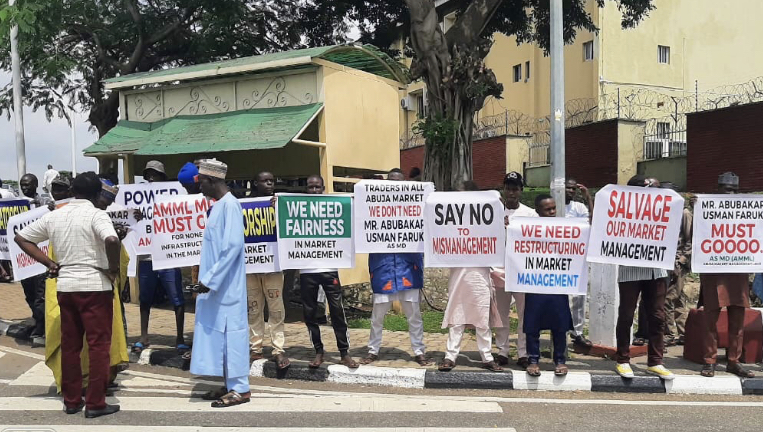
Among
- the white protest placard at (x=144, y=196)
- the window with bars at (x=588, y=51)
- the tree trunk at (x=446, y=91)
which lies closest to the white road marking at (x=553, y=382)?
the white protest placard at (x=144, y=196)

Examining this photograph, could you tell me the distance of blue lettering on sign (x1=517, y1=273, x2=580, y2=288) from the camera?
6145 mm

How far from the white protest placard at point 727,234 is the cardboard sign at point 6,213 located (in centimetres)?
785

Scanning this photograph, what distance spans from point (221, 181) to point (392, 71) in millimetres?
5769

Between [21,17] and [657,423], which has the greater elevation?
[21,17]

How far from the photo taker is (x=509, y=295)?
6.64 metres

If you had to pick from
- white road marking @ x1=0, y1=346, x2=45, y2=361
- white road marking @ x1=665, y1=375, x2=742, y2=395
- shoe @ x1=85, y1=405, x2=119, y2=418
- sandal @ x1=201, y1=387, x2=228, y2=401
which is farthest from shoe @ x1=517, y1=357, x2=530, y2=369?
white road marking @ x1=0, y1=346, x2=45, y2=361

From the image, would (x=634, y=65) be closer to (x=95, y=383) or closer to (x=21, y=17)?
(x=21, y=17)

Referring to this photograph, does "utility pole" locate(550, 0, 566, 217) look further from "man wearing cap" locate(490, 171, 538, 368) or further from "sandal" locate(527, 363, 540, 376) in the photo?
"sandal" locate(527, 363, 540, 376)

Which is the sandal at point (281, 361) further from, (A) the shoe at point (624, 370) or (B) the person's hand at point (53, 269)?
(A) the shoe at point (624, 370)

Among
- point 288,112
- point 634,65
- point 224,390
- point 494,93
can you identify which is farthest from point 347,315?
point 634,65

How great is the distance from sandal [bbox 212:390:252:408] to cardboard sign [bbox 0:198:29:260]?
4453 millimetres

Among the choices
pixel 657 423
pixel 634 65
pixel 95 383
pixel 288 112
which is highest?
pixel 634 65

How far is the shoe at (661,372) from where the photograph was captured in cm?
597

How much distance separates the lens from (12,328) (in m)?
8.36
